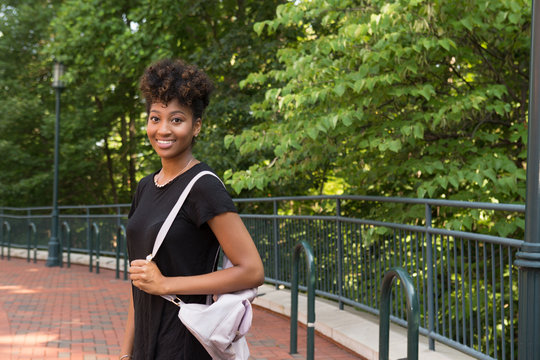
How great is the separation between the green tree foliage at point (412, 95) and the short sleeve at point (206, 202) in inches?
168

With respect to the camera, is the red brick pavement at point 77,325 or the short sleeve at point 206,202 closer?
the short sleeve at point 206,202

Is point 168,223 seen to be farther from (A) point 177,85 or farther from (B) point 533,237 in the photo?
(B) point 533,237

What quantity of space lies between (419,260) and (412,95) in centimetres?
207

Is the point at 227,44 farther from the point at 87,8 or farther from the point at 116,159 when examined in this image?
the point at 116,159

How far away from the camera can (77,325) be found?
7.48m

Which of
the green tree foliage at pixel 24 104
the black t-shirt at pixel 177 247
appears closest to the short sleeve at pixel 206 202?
the black t-shirt at pixel 177 247

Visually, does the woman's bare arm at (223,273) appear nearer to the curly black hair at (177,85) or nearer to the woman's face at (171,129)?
the woman's face at (171,129)

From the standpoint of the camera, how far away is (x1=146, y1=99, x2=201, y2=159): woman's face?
2.13m

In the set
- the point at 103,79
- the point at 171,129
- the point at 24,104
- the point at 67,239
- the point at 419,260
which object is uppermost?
the point at 103,79

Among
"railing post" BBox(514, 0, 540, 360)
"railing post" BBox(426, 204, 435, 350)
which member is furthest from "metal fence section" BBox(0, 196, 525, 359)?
"railing post" BBox(514, 0, 540, 360)

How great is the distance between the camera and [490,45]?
7.48 m

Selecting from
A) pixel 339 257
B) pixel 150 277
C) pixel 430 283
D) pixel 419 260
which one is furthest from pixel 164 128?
pixel 339 257

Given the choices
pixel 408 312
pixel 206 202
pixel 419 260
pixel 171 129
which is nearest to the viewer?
pixel 206 202

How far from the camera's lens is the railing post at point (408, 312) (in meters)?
3.14
